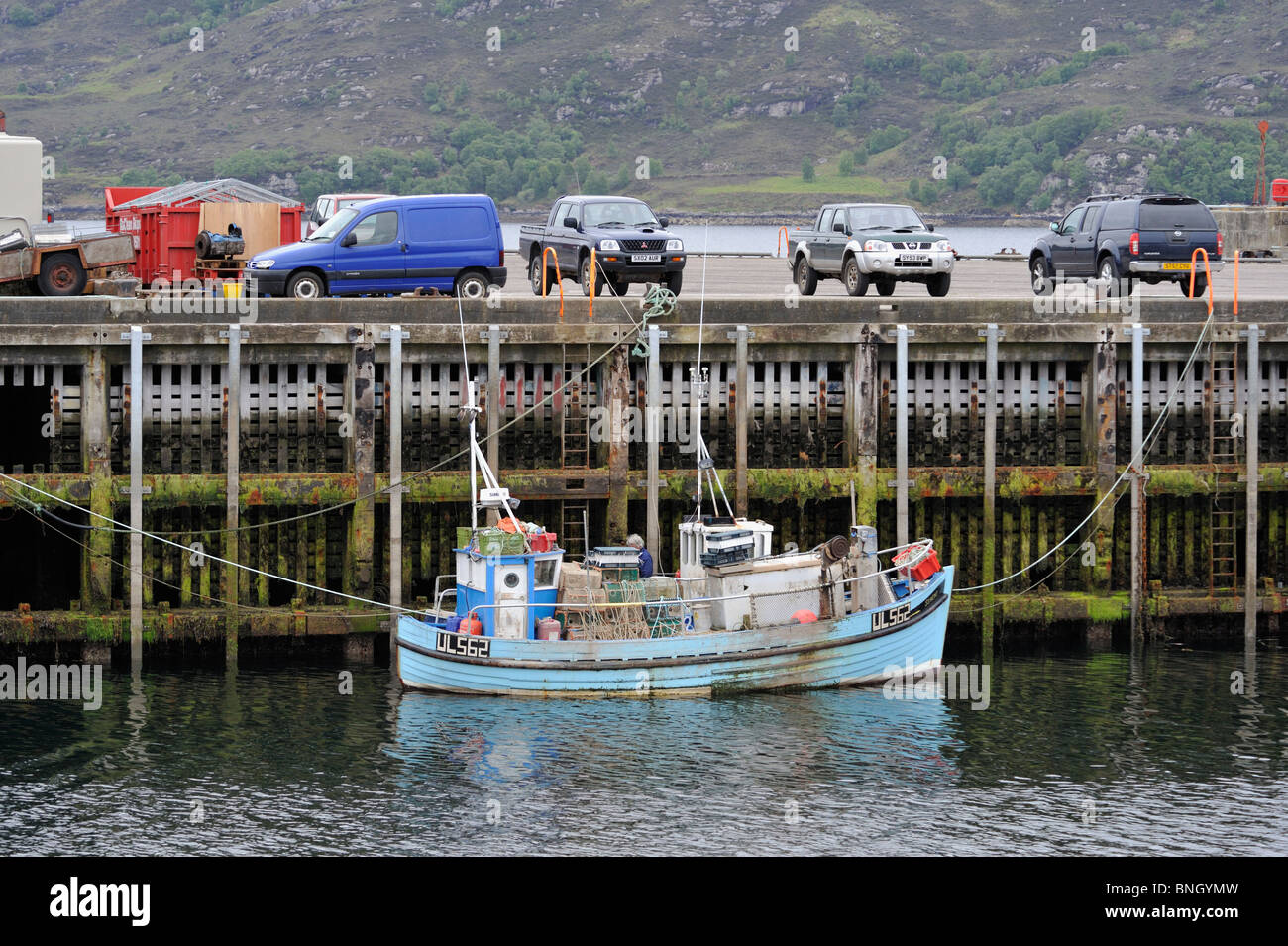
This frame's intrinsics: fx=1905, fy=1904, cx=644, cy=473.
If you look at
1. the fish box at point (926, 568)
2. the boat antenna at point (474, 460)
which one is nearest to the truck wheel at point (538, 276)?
the boat antenna at point (474, 460)

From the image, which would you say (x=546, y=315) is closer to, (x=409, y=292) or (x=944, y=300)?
(x=409, y=292)

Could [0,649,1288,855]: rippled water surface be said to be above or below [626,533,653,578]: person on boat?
below

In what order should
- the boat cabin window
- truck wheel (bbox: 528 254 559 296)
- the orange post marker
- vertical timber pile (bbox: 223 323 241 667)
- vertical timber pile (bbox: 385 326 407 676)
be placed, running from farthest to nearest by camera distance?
truck wheel (bbox: 528 254 559 296)
the orange post marker
vertical timber pile (bbox: 385 326 407 676)
vertical timber pile (bbox: 223 323 241 667)
the boat cabin window

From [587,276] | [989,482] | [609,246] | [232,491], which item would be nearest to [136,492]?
[232,491]

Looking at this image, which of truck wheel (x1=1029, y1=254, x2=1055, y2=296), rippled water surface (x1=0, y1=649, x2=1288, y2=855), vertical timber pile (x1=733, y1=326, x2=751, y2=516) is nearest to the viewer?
rippled water surface (x1=0, y1=649, x2=1288, y2=855)

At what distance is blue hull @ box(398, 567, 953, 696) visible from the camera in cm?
2462

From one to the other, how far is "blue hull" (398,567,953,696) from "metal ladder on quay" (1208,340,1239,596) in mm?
5144

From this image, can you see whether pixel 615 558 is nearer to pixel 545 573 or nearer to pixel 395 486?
pixel 545 573

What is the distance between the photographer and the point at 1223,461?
28234mm

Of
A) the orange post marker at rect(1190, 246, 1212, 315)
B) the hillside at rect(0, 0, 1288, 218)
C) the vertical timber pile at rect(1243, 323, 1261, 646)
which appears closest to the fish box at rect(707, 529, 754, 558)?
the vertical timber pile at rect(1243, 323, 1261, 646)

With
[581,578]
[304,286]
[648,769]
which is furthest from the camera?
[304,286]

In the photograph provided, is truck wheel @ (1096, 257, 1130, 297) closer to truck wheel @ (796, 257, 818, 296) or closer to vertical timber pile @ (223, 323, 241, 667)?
truck wheel @ (796, 257, 818, 296)

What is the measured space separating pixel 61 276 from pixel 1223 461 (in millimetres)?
18142

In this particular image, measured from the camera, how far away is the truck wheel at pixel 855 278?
32.1 meters
